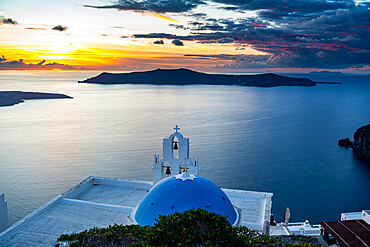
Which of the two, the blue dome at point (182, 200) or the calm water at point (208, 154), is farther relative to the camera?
the calm water at point (208, 154)


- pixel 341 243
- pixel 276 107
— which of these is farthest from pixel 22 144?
pixel 276 107

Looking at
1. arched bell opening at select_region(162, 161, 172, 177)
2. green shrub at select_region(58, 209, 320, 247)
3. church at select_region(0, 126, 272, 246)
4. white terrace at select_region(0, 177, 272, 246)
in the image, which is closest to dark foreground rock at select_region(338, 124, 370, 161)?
white terrace at select_region(0, 177, 272, 246)

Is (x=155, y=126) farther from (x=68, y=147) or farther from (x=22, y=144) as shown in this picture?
(x=22, y=144)

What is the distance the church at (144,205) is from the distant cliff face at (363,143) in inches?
1623

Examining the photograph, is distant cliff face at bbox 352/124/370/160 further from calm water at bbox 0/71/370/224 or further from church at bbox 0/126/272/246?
church at bbox 0/126/272/246

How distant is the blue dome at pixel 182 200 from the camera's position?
11.3m

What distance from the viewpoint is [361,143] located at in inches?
1994

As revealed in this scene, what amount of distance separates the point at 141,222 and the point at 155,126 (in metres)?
50.3

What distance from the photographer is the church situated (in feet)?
37.7

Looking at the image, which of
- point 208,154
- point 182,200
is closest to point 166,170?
point 182,200

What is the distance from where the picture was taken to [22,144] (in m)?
48.7

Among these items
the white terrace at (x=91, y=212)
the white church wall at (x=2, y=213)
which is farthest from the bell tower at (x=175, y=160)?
the white church wall at (x=2, y=213)

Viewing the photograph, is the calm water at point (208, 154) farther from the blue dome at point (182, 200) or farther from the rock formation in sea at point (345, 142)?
the blue dome at point (182, 200)

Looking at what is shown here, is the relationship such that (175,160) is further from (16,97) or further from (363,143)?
(16,97)
